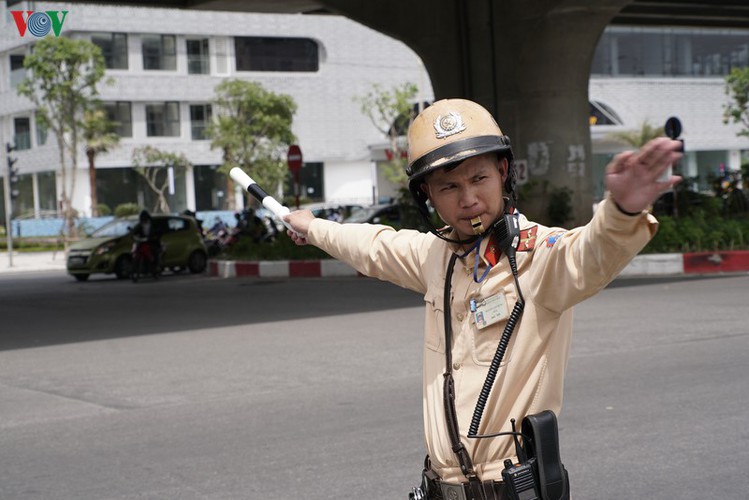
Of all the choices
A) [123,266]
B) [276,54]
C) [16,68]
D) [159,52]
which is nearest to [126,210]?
[159,52]

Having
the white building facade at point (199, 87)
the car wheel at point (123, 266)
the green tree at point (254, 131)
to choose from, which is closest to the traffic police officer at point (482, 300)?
the car wheel at point (123, 266)

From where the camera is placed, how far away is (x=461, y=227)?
258 centimetres

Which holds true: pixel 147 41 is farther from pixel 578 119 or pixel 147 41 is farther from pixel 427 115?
pixel 427 115

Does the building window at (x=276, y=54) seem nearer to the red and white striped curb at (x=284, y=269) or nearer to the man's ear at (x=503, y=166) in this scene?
the red and white striped curb at (x=284, y=269)

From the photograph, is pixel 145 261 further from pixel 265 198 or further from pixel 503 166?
pixel 503 166

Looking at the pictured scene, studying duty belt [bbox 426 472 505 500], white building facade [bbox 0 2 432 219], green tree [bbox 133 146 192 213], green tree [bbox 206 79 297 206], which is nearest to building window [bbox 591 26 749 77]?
white building facade [bbox 0 2 432 219]

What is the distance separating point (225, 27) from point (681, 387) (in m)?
50.3

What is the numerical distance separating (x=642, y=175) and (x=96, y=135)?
4820 cm

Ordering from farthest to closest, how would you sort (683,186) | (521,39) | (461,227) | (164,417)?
(683,186) < (521,39) < (164,417) < (461,227)

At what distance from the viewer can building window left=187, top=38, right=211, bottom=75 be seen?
5500 cm

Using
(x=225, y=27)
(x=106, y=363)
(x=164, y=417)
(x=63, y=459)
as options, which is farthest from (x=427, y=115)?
(x=225, y=27)

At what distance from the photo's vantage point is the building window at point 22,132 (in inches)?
2156

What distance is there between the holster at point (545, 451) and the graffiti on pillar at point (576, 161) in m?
17.5

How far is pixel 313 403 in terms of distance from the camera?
7.61 m
